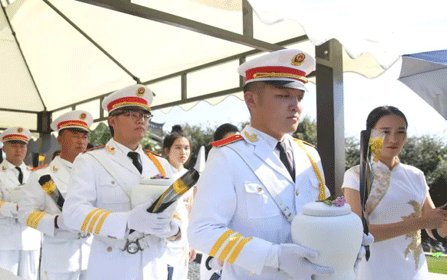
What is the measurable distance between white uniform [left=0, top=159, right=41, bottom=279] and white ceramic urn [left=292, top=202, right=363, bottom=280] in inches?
136

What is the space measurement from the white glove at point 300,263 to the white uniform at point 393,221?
0.97 metres

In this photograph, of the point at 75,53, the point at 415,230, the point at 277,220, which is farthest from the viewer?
the point at 75,53

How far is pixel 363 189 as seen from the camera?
5.30 feet

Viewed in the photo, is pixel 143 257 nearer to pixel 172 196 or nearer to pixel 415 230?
pixel 172 196

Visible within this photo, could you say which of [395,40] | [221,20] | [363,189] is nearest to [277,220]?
[363,189]

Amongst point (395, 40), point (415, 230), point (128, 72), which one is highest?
point (128, 72)

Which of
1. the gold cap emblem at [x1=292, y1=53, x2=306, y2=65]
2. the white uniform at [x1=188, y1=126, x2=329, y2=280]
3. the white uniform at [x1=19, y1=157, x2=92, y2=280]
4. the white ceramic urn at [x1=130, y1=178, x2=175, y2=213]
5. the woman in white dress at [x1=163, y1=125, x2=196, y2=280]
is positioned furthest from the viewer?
the woman in white dress at [x1=163, y1=125, x2=196, y2=280]

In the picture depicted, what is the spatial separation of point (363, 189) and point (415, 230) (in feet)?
2.35

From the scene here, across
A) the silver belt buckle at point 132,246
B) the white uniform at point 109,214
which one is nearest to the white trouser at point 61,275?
the white uniform at point 109,214

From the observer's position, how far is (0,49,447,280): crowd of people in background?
4.83 feet

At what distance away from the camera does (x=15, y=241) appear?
4.24 m

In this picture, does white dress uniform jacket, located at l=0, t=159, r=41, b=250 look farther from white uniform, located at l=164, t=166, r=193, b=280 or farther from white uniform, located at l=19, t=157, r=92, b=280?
white uniform, located at l=164, t=166, r=193, b=280

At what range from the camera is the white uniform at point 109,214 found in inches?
86.6

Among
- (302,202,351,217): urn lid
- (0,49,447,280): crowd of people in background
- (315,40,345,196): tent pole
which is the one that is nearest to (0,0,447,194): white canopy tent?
(315,40,345,196): tent pole
